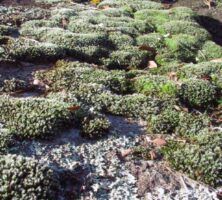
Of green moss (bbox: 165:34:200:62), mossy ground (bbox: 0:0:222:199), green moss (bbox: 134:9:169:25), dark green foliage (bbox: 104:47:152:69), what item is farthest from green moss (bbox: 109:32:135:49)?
green moss (bbox: 134:9:169:25)

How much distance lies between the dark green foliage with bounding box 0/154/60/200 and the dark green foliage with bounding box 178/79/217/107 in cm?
450

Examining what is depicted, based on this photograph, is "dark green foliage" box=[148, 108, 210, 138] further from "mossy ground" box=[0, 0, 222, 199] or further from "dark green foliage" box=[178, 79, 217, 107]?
"dark green foliage" box=[178, 79, 217, 107]

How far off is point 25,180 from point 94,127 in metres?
2.26

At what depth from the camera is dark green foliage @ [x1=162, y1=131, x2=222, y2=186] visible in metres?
8.06

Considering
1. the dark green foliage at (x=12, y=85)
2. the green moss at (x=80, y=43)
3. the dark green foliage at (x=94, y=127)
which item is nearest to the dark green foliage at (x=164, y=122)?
the dark green foliage at (x=94, y=127)

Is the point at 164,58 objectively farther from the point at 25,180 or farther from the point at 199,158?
the point at 25,180

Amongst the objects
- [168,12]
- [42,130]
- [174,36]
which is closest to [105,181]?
[42,130]

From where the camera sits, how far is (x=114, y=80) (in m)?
11.0

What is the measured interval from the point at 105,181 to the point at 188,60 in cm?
750

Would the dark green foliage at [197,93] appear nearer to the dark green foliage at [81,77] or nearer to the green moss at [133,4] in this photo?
the dark green foliage at [81,77]

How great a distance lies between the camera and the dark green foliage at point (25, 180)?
22.4 feet

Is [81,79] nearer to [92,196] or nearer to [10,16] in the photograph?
[92,196]

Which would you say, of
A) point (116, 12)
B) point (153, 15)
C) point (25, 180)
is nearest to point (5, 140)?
point (25, 180)

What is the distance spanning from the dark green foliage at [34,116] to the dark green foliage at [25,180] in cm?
110
